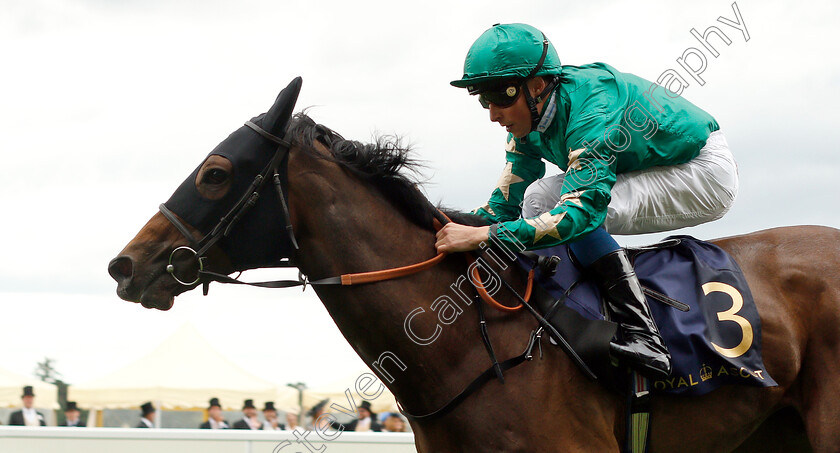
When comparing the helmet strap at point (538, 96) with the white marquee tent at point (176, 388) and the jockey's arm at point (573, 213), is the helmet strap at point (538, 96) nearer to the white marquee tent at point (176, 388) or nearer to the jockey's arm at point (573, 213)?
the jockey's arm at point (573, 213)

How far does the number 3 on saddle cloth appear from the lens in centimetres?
320

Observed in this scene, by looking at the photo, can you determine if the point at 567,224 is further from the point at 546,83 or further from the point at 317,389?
the point at 317,389

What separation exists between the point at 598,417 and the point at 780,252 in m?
1.20

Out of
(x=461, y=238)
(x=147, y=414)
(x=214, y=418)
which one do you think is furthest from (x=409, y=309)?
(x=147, y=414)

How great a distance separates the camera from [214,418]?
9.12 metres

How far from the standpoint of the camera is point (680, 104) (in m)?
3.65

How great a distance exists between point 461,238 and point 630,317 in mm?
754

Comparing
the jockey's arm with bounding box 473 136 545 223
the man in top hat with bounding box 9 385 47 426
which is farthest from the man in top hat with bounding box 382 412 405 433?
the jockey's arm with bounding box 473 136 545 223

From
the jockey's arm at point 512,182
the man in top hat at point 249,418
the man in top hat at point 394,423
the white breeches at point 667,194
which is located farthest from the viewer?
the man in top hat at point 249,418

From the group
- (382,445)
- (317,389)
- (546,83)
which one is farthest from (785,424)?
(317,389)

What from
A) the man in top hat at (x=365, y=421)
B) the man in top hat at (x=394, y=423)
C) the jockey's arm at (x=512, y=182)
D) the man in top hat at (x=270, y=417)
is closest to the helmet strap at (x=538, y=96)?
the jockey's arm at (x=512, y=182)

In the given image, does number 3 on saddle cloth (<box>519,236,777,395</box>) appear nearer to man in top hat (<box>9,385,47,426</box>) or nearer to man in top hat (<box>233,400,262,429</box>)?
man in top hat (<box>233,400,262,429</box>)

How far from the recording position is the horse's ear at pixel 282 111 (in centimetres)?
310

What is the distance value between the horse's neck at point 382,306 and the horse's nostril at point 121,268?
2.10 feet
